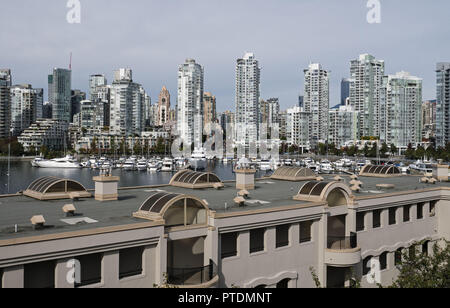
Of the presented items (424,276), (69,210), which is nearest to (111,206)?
(69,210)

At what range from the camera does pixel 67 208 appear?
19734mm

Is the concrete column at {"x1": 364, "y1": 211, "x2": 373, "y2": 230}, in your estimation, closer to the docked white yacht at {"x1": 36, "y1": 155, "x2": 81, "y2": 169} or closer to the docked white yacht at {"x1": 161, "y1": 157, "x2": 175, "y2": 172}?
the docked white yacht at {"x1": 161, "y1": 157, "x2": 175, "y2": 172}

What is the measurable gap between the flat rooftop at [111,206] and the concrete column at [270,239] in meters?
1.21

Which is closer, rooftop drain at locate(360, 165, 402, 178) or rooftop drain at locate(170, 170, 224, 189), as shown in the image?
rooftop drain at locate(170, 170, 224, 189)

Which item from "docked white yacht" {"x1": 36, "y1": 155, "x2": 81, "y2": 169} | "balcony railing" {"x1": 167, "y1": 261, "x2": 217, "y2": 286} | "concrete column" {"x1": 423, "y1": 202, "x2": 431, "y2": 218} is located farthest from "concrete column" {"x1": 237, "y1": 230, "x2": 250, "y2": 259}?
"docked white yacht" {"x1": 36, "y1": 155, "x2": 81, "y2": 169}

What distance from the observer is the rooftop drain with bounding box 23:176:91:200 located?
24734 mm

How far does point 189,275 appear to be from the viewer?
18359mm

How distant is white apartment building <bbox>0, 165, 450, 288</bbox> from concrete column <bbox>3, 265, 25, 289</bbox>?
3cm

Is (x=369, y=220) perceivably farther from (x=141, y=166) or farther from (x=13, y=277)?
(x=141, y=166)

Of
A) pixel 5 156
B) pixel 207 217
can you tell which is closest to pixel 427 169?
pixel 207 217

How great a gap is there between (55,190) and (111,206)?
4.54 metres

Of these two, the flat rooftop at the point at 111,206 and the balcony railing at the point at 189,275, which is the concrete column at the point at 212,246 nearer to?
the balcony railing at the point at 189,275

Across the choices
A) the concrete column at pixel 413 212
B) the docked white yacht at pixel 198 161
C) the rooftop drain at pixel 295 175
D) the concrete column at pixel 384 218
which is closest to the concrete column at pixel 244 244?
the concrete column at pixel 384 218

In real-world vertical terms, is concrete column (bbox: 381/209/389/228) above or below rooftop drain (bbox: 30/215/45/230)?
below
